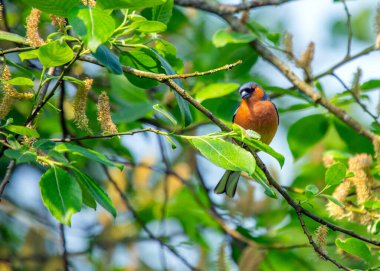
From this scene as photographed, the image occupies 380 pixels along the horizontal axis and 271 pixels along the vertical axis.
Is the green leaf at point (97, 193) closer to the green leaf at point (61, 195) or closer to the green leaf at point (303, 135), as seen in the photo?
the green leaf at point (61, 195)

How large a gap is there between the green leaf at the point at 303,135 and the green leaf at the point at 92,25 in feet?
8.88

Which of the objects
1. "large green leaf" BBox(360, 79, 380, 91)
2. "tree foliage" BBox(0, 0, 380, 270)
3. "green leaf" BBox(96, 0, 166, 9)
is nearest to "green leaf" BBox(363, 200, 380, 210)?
"tree foliage" BBox(0, 0, 380, 270)

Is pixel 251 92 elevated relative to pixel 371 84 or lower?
lower

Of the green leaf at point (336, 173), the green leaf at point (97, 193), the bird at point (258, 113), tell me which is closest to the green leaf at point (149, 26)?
the green leaf at point (97, 193)

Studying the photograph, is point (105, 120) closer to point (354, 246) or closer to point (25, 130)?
point (25, 130)

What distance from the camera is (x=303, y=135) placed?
15.6ft

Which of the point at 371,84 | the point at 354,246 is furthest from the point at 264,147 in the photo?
the point at 371,84

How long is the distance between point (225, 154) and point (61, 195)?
71 cm

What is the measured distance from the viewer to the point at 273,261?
5.07m

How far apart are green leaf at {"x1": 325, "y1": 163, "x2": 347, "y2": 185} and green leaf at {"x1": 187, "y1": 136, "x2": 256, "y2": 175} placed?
0.59 meters

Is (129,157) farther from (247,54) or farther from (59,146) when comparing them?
(59,146)

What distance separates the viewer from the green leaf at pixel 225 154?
2.58m

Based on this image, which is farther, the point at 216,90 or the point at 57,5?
the point at 216,90

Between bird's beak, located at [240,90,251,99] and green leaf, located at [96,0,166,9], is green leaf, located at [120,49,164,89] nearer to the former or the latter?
green leaf, located at [96,0,166,9]
